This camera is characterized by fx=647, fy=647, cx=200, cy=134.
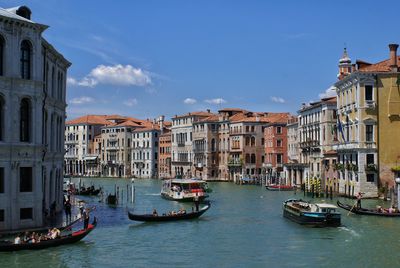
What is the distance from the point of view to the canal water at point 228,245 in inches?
620

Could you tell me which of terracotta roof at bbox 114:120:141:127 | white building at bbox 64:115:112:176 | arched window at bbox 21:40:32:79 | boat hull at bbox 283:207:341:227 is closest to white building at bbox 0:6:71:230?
arched window at bbox 21:40:32:79

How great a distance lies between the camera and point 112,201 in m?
33.3

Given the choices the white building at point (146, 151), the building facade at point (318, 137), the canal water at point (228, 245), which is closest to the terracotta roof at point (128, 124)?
the white building at point (146, 151)

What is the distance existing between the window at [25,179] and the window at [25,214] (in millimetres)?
545

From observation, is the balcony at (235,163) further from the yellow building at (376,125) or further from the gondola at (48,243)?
the gondola at (48,243)

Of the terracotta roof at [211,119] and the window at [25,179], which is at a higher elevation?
the terracotta roof at [211,119]

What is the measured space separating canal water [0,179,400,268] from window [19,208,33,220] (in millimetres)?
1660

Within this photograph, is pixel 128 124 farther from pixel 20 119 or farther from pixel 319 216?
pixel 20 119

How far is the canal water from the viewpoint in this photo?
1575 cm

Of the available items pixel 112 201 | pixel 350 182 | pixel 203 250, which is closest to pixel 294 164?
pixel 350 182

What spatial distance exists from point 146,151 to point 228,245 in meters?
63.3

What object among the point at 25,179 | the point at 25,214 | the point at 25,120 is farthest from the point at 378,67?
the point at 25,214

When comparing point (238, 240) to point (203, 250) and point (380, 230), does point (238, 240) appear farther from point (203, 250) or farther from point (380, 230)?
point (380, 230)

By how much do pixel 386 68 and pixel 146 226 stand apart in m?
17.3
